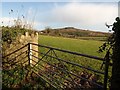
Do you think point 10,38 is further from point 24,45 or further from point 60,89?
point 60,89

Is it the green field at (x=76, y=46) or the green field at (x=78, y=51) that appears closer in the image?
the green field at (x=78, y=51)

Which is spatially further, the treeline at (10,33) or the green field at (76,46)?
the green field at (76,46)

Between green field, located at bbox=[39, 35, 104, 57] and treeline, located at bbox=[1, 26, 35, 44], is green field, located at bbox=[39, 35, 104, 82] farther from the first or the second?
treeline, located at bbox=[1, 26, 35, 44]

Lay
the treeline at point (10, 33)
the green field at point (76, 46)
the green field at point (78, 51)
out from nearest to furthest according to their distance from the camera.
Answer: the treeline at point (10, 33) < the green field at point (78, 51) < the green field at point (76, 46)

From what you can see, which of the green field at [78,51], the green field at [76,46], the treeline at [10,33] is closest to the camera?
the treeline at [10,33]

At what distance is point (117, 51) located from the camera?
4.30 metres

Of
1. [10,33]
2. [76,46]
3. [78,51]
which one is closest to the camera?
[10,33]

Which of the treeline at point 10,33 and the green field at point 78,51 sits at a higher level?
the treeline at point 10,33

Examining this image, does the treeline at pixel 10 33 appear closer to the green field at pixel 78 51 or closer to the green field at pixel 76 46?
the green field at pixel 78 51

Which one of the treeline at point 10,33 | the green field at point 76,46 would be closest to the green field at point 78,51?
the green field at point 76,46

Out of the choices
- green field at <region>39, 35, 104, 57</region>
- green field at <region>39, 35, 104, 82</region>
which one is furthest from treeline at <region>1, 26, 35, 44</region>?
green field at <region>39, 35, 104, 57</region>

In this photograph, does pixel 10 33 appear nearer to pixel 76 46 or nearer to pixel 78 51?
pixel 78 51

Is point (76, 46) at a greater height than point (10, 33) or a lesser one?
lesser

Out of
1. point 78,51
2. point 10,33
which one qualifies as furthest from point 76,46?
point 10,33
